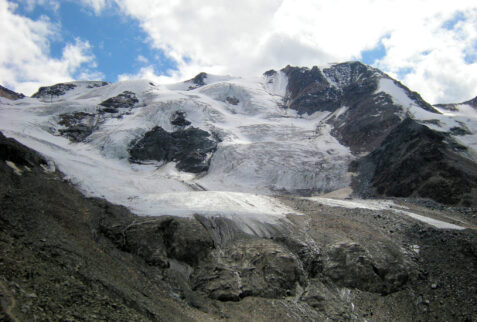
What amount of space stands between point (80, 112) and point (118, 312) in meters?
66.0

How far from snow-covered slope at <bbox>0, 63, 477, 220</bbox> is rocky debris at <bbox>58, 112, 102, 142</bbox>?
168 mm

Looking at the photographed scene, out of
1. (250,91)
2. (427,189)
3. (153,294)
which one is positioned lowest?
(153,294)

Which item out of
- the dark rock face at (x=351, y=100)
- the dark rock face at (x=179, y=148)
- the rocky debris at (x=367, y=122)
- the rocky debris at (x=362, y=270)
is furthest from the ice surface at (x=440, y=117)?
the dark rock face at (x=179, y=148)

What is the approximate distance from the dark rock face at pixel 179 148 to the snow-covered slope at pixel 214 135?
0.97 meters

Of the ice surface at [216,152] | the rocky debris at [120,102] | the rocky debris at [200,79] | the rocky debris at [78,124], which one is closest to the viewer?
the ice surface at [216,152]

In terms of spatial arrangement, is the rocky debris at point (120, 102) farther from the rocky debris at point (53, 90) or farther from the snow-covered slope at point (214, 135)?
the rocky debris at point (53, 90)

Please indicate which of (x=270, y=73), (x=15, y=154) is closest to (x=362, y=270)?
(x=15, y=154)

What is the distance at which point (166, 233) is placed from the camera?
17.3 m

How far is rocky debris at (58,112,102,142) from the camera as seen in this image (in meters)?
57.7

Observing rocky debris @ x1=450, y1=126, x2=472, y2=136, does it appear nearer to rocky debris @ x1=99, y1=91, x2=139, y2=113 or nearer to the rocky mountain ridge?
the rocky mountain ridge

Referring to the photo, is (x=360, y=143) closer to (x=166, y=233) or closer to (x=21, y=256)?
(x=166, y=233)

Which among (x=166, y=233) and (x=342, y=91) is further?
(x=342, y=91)

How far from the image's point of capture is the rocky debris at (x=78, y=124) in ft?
189

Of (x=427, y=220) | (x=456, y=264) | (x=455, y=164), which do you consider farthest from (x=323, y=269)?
(x=455, y=164)
